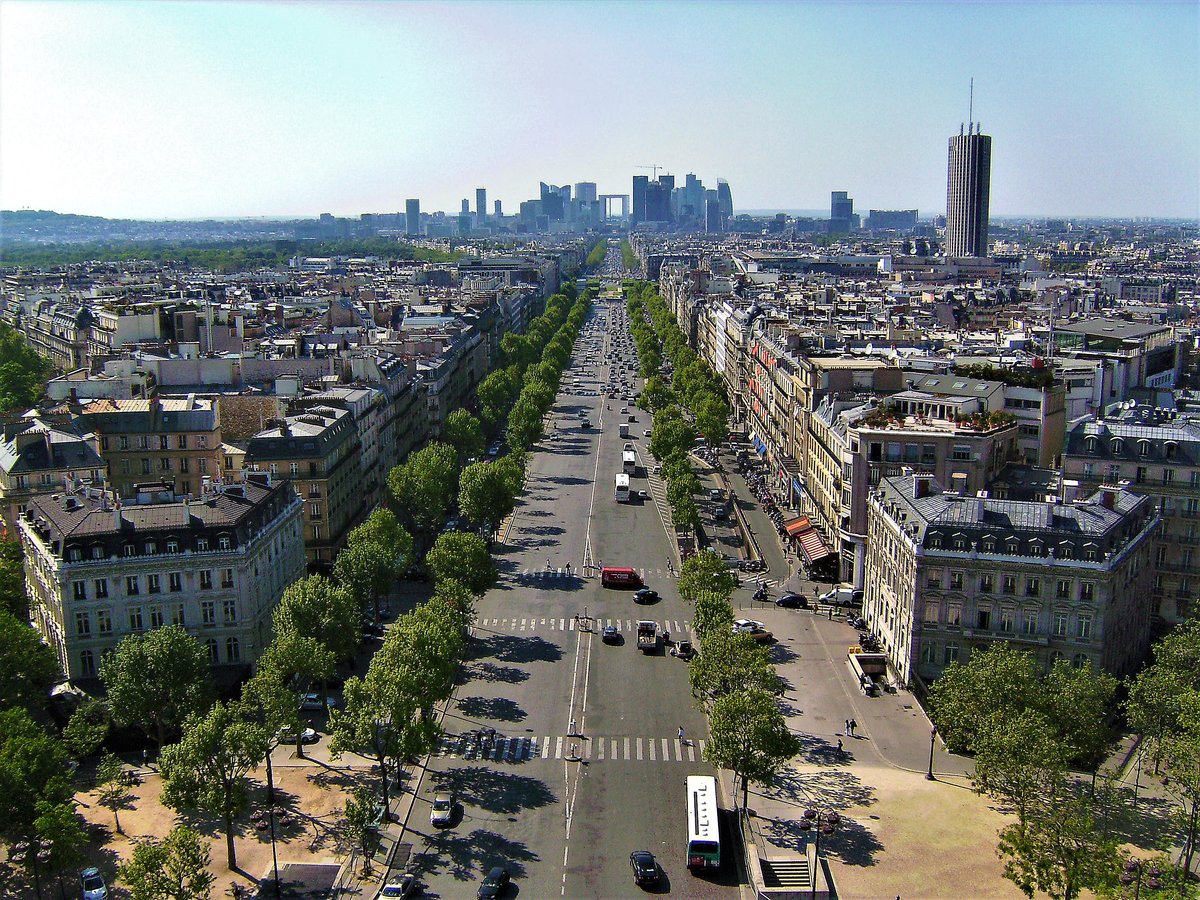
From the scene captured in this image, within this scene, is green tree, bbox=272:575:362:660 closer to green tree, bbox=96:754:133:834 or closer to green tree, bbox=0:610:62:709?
green tree, bbox=96:754:133:834

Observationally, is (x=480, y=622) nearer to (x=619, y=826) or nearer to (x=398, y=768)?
(x=398, y=768)

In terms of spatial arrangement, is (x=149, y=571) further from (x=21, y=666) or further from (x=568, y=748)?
(x=568, y=748)

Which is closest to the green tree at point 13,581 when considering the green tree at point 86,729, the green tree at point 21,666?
the green tree at point 21,666

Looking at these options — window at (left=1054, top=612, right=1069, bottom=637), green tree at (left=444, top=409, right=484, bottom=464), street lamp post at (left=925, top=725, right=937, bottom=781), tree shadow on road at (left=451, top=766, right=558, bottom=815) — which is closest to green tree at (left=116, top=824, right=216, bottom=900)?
tree shadow on road at (left=451, top=766, right=558, bottom=815)

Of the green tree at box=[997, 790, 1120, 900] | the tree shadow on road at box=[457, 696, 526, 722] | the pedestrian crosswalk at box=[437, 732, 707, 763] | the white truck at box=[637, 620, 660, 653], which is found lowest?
the pedestrian crosswalk at box=[437, 732, 707, 763]

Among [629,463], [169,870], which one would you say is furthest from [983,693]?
[629,463]

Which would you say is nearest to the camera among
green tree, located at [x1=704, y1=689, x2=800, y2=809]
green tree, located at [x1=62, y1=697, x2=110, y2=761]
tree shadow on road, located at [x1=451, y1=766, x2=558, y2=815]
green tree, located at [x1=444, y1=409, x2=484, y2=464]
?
green tree, located at [x1=704, y1=689, x2=800, y2=809]

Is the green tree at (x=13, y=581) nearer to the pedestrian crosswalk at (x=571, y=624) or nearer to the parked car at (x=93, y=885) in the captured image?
the parked car at (x=93, y=885)
